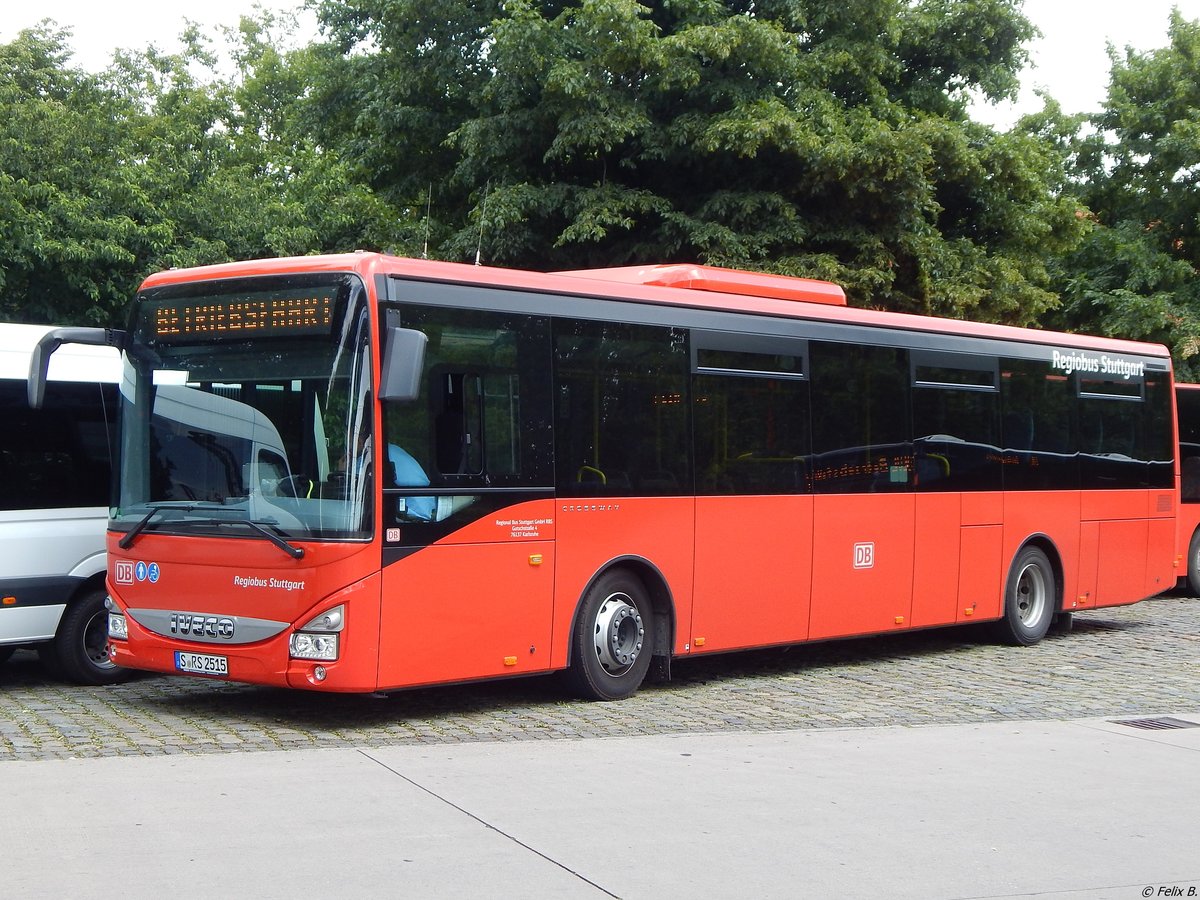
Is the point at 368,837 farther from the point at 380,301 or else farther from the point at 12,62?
the point at 12,62

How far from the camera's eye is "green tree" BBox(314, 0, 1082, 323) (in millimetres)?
18859

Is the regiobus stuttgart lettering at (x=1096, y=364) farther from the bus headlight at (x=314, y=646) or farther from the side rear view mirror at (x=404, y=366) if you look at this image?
the bus headlight at (x=314, y=646)

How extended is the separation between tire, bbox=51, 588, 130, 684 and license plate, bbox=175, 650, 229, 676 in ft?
5.13

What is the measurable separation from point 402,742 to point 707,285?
4.57 m

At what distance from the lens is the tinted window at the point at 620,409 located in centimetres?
1020

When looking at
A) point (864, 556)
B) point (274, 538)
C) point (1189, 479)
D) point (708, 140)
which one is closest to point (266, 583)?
point (274, 538)

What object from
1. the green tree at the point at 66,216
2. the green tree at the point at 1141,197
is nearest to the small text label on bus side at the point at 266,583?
the green tree at the point at 66,216

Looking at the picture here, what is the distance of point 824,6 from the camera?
20.6m

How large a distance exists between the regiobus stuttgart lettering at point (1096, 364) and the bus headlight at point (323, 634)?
8.75m

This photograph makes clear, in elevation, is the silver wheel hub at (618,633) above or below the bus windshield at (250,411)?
below

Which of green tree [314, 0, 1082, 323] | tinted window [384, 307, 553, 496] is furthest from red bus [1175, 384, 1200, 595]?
tinted window [384, 307, 553, 496]

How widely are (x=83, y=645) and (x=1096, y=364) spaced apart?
10333 mm

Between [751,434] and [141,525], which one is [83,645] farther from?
[751,434]

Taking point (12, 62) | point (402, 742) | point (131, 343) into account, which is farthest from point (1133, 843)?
point (12, 62)
